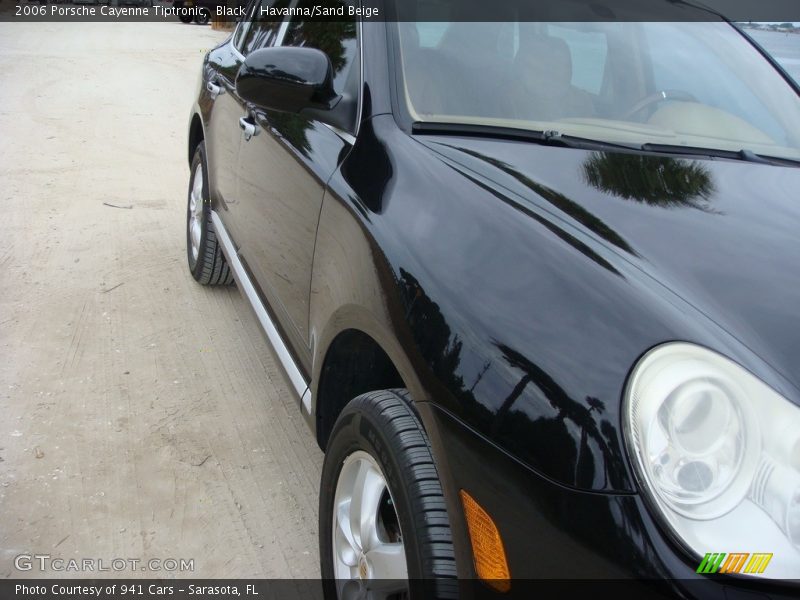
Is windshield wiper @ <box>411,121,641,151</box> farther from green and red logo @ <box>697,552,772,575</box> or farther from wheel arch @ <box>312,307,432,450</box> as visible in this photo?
green and red logo @ <box>697,552,772,575</box>

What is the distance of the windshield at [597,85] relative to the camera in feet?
7.58

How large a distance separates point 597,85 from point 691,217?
906 millimetres

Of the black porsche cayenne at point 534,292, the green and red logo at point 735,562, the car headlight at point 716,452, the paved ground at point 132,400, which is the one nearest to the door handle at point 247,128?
the black porsche cayenne at point 534,292

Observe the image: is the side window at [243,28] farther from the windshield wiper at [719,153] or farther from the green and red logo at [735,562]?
the green and red logo at [735,562]

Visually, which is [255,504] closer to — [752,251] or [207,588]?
[207,588]

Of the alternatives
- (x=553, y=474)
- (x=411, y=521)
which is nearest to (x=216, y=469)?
(x=411, y=521)

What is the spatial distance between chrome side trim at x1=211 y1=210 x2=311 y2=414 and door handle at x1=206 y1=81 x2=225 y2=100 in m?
0.58

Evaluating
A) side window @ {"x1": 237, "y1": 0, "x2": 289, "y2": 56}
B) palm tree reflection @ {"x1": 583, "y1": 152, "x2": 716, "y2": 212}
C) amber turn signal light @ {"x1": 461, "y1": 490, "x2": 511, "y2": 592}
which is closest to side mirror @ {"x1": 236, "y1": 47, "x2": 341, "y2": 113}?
palm tree reflection @ {"x1": 583, "y1": 152, "x2": 716, "y2": 212}

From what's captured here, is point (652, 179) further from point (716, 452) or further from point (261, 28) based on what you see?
point (261, 28)

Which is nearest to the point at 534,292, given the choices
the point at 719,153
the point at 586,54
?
the point at 719,153

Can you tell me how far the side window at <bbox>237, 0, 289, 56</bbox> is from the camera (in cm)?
353

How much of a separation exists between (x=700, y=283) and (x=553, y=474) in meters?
0.48

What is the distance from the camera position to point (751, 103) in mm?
2637

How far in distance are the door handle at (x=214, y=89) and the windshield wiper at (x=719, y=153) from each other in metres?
2.35
